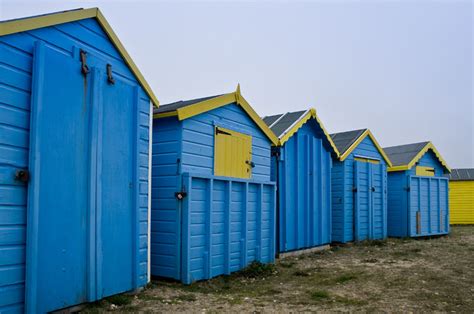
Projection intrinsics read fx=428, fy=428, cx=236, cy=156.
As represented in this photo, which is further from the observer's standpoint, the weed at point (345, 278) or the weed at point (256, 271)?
the weed at point (256, 271)

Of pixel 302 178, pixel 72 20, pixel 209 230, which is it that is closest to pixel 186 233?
pixel 209 230

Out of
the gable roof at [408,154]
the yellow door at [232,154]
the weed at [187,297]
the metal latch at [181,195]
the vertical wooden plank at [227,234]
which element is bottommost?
the weed at [187,297]

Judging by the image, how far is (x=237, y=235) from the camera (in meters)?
8.77

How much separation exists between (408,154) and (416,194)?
6.06ft

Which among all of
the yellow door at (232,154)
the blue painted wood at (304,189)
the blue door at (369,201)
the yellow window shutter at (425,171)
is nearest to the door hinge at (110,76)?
the yellow door at (232,154)

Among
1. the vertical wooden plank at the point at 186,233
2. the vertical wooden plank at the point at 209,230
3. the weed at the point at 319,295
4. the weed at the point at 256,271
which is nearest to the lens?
the weed at the point at 319,295

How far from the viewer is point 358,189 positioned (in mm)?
14453

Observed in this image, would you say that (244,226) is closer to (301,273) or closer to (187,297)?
(301,273)

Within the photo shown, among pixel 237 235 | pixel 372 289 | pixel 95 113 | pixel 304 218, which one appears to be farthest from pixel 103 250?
pixel 304 218

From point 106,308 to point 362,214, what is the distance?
10.9m

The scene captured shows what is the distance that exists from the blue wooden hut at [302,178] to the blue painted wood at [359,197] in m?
1.12

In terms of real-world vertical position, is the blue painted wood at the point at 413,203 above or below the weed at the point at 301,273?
above

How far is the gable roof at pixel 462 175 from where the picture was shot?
2677 cm

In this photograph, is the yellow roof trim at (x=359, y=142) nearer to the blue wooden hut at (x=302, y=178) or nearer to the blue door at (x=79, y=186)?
the blue wooden hut at (x=302, y=178)
